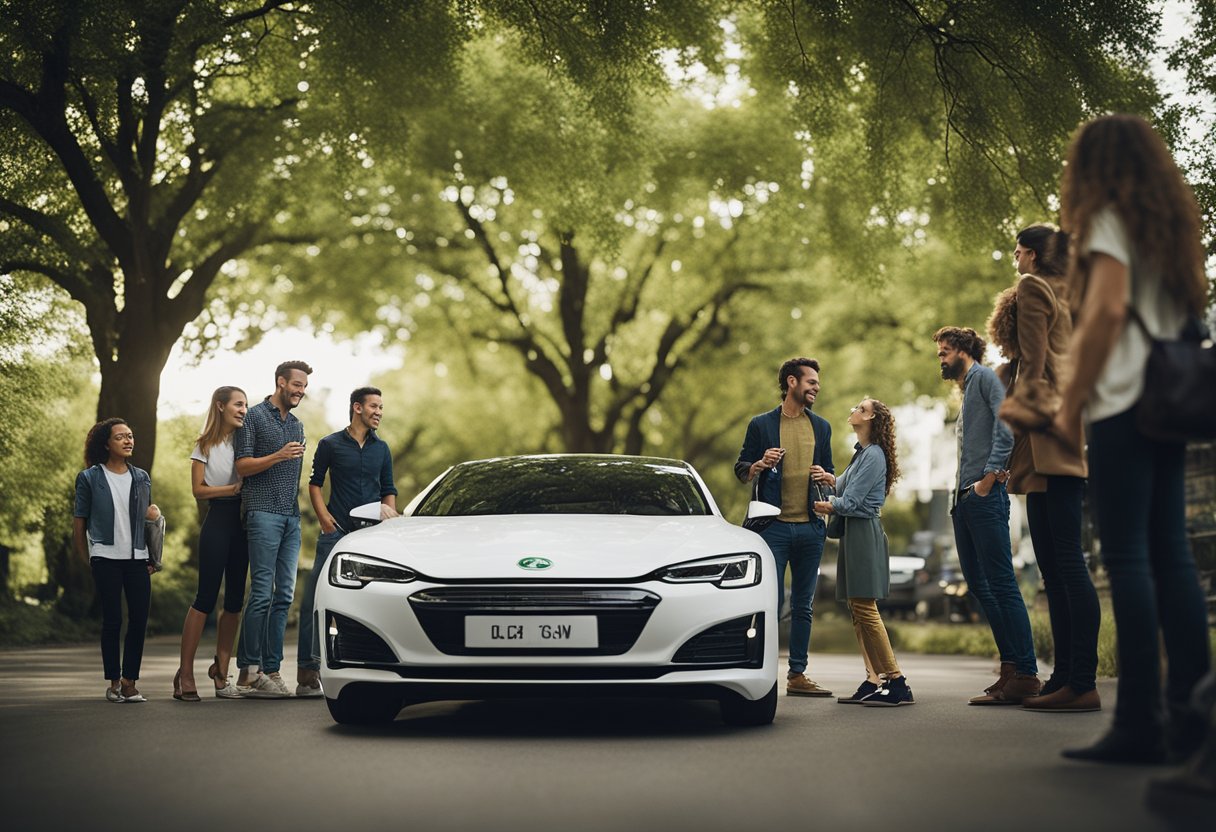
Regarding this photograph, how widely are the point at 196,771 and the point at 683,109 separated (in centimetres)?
2141

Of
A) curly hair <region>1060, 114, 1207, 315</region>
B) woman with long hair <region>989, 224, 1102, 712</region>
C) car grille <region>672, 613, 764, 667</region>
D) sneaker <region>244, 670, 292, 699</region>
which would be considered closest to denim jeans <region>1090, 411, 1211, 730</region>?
curly hair <region>1060, 114, 1207, 315</region>

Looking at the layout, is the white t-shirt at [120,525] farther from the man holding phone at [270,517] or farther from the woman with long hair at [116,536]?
the man holding phone at [270,517]

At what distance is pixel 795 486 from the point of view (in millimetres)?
9508

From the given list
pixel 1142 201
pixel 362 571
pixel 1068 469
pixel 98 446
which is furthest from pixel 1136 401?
pixel 98 446

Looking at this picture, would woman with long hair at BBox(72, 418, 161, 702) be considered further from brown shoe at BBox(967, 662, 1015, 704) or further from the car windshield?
brown shoe at BBox(967, 662, 1015, 704)

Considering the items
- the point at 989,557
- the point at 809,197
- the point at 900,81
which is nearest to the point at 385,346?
the point at 809,197

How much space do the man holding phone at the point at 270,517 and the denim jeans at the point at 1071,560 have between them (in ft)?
14.5

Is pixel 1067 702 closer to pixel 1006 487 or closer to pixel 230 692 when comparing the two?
pixel 1006 487

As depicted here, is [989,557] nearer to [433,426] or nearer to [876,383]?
[876,383]

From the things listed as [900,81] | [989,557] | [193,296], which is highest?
[900,81]

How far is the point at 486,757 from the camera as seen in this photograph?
20.0 feet

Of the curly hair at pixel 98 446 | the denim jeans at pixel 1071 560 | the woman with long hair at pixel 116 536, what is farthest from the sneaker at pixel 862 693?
the curly hair at pixel 98 446

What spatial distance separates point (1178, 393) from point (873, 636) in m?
3.61

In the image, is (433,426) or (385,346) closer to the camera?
(385,346)
